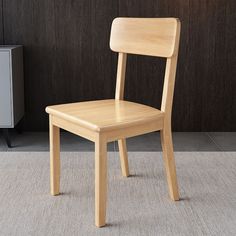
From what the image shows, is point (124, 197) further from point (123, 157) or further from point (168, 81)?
point (168, 81)

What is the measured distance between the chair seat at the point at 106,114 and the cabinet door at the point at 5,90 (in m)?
0.84

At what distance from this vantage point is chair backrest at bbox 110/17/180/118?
6.41 ft

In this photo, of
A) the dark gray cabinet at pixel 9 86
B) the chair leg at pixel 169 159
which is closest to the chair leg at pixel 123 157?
the chair leg at pixel 169 159

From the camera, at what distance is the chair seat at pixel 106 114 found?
1.82 metres

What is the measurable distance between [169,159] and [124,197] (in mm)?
290

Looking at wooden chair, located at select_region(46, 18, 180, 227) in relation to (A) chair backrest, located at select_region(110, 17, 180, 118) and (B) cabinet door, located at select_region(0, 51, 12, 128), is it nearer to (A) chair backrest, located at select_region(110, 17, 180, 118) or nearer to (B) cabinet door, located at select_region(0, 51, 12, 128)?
(A) chair backrest, located at select_region(110, 17, 180, 118)

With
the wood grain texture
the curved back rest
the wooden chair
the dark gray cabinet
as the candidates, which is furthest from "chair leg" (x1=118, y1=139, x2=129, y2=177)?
the wood grain texture

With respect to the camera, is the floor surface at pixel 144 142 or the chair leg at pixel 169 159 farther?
the floor surface at pixel 144 142

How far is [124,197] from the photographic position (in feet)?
7.09

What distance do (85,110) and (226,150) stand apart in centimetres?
121

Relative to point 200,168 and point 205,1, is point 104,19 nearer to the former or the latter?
point 205,1

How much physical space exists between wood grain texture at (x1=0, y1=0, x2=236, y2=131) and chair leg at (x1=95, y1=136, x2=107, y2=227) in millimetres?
1483

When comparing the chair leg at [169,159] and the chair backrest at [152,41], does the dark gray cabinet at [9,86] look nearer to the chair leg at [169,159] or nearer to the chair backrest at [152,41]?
the chair backrest at [152,41]

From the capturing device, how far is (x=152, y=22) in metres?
2.06
